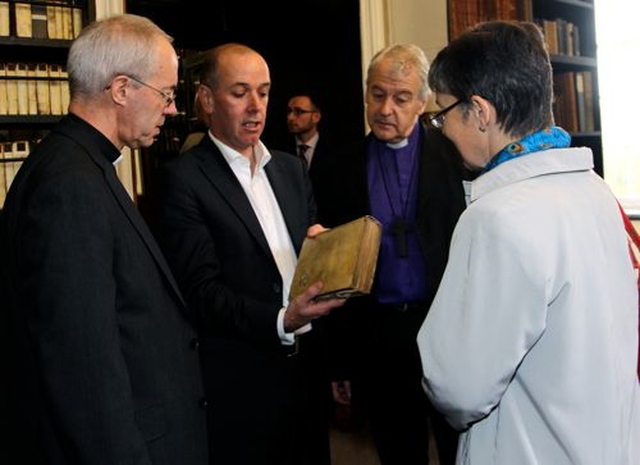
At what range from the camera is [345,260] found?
1534 mm

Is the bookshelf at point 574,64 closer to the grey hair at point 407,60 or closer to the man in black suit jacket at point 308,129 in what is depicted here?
the man in black suit jacket at point 308,129

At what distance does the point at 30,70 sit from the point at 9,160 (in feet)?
1.38

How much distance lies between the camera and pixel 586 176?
1151 mm

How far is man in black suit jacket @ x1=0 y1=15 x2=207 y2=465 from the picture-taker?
1.14m

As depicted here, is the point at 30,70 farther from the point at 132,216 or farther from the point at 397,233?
the point at 132,216

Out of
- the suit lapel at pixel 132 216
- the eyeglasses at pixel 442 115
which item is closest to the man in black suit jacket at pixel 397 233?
the eyeglasses at pixel 442 115

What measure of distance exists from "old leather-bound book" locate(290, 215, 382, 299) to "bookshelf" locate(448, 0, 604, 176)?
2.82 metres

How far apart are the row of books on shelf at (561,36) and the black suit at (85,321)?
3.34 meters

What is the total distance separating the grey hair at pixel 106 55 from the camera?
1.33 m

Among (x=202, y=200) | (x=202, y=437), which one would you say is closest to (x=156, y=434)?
(x=202, y=437)

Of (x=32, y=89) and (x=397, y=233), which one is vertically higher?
(x=32, y=89)

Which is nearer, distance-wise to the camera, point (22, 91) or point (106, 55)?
point (106, 55)

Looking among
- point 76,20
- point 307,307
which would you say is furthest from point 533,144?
point 76,20

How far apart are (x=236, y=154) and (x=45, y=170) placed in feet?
2.56
